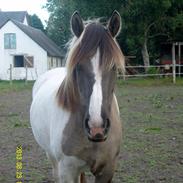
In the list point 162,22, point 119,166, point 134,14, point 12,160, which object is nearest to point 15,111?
point 12,160

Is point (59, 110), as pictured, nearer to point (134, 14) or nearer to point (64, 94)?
point (64, 94)

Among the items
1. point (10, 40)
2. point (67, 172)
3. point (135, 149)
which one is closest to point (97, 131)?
point (67, 172)

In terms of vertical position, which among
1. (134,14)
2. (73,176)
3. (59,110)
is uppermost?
(134,14)

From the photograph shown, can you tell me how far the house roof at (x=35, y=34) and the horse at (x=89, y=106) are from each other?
30.3 meters

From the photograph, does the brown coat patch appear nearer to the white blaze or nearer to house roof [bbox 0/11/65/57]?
the white blaze

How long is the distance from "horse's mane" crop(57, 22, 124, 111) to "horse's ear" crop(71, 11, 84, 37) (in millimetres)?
56

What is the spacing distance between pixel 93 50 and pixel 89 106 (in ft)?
1.41

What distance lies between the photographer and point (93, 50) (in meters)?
2.62

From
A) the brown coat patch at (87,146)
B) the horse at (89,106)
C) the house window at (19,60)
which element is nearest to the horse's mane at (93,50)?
the horse at (89,106)

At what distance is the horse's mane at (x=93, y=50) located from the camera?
2.61 m

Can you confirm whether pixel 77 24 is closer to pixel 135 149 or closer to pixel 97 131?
pixel 97 131

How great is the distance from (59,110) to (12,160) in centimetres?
248

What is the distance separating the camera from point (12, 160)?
17.3 ft

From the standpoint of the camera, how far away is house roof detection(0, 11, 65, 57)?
33.2 m
